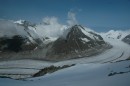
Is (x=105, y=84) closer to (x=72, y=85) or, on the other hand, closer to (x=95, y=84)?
(x=95, y=84)

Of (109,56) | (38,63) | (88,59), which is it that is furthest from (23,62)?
(109,56)

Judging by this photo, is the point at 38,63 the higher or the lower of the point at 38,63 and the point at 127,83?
the higher

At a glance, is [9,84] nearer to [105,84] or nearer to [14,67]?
[105,84]

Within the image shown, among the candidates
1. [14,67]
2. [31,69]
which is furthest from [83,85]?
[14,67]

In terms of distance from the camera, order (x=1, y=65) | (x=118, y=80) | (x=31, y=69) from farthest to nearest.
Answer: (x=1, y=65) < (x=31, y=69) < (x=118, y=80)

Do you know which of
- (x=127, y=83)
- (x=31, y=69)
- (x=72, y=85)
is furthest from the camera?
(x=31, y=69)

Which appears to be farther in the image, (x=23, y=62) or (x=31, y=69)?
(x=23, y=62)

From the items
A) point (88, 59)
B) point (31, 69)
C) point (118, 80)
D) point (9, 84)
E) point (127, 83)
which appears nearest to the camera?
point (127, 83)

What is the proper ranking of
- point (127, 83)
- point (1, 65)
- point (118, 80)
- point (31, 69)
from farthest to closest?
1. point (1, 65)
2. point (31, 69)
3. point (118, 80)
4. point (127, 83)

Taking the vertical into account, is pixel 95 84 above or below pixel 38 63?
below
